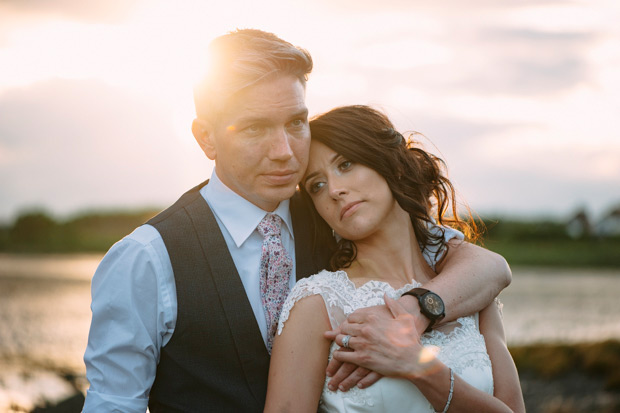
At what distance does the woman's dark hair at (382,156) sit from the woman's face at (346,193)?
0.04 metres

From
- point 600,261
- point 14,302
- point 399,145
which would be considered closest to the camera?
point 399,145

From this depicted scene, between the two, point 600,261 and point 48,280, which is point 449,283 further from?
point 600,261

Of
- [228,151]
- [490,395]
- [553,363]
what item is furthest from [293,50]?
[553,363]

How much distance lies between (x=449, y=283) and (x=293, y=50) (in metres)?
1.29

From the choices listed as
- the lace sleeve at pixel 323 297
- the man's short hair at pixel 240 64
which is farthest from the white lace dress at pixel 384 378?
the man's short hair at pixel 240 64

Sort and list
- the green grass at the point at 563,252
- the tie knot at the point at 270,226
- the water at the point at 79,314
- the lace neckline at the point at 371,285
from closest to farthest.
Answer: the lace neckline at the point at 371,285 → the tie knot at the point at 270,226 → the water at the point at 79,314 → the green grass at the point at 563,252

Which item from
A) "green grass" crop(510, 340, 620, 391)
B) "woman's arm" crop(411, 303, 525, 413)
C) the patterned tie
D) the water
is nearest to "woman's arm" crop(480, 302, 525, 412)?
"woman's arm" crop(411, 303, 525, 413)

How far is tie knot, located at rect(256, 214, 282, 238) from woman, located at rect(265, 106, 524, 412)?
0.22m

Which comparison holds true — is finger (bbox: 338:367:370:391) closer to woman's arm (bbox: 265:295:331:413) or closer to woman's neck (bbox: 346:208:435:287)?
woman's arm (bbox: 265:295:331:413)

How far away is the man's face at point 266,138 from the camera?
273cm

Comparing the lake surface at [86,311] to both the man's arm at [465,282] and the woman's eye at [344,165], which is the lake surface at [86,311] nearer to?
the woman's eye at [344,165]

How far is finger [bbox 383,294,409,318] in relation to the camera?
2.49 m

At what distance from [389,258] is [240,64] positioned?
115 centimetres

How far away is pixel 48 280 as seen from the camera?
16.3 meters
